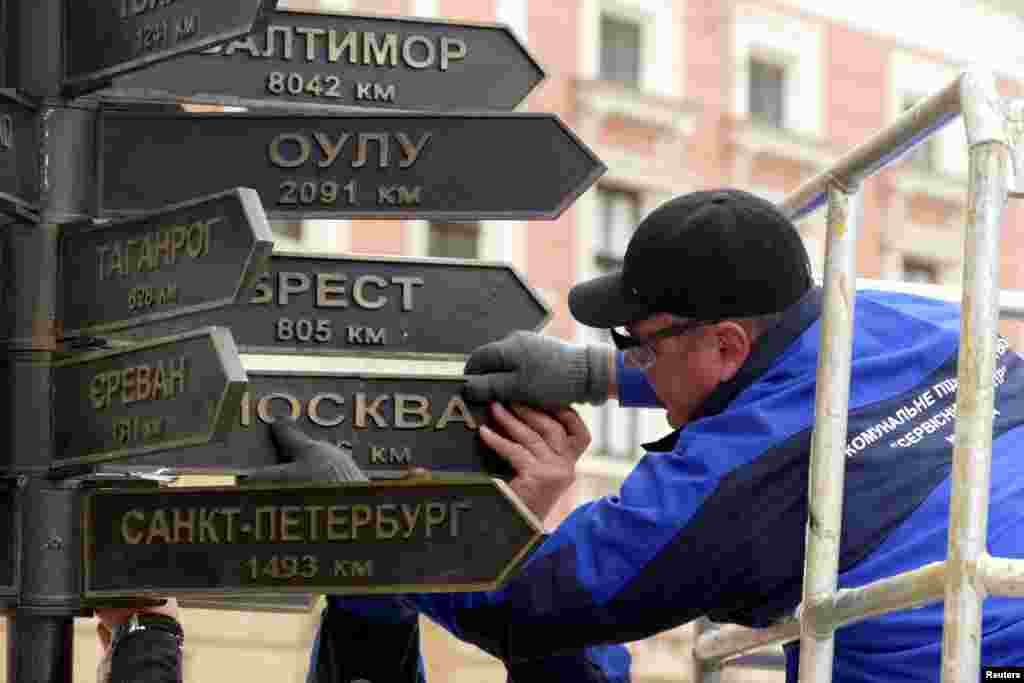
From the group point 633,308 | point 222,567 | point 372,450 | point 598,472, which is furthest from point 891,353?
point 598,472

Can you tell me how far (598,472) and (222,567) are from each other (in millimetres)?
19363

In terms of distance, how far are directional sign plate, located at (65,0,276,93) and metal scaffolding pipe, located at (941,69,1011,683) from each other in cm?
104

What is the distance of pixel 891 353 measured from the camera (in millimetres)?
3672

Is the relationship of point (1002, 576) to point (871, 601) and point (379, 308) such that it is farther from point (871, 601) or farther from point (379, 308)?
point (379, 308)

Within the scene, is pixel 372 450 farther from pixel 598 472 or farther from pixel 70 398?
pixel 598 472

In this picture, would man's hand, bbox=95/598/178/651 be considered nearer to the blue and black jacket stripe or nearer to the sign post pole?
the sign post pole

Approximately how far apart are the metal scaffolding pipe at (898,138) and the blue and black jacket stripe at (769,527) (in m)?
0.29

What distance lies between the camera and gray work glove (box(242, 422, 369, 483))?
3.55 m

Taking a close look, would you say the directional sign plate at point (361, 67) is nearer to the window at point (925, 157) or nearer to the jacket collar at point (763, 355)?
the jacket collar at point (763, 355)

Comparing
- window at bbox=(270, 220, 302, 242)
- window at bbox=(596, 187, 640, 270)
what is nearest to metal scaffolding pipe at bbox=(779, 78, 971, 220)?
window at bbox=(270, 220, 302, 242)

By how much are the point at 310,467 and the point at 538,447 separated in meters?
0.45

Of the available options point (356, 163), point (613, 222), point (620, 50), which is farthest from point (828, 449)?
point (620, 50)

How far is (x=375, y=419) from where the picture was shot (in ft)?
12.6

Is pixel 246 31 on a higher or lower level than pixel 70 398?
higher
